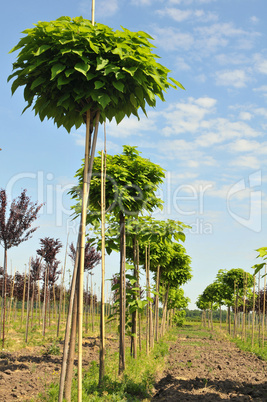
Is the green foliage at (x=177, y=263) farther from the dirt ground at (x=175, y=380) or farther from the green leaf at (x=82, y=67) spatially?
the green leaf at (x=82, y=67)

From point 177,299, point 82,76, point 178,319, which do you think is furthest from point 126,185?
point 178,319

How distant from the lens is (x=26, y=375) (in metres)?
7.45

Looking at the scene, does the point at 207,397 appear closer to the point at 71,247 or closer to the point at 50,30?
the point at 50,30

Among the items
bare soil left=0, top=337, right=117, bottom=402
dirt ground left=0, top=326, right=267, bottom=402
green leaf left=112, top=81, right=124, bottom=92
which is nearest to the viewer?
green leaf left=112, top=81, right=124, bottom=92

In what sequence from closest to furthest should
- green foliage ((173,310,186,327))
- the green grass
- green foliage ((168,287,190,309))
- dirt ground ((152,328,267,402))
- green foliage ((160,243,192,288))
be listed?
1. the green grass
2. dirt ground ((152,328,267,402))
3. green foliage ((160,243,192,288))
4. green foliage ((168,287,190,309))
5. green foliage ((173,310,186,327))

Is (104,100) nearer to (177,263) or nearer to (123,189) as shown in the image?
(123,189)

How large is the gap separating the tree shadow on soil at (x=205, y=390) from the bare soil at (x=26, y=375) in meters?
2.26

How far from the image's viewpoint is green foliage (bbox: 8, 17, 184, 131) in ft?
13.8

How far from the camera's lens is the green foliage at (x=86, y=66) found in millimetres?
4203

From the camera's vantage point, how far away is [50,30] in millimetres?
4188

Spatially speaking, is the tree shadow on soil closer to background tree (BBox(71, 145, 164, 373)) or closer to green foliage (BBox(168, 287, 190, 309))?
background tree (BBox(71, 145, 164, 373))

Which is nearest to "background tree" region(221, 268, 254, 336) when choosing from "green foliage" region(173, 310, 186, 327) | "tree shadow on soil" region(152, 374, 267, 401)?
"tree shadow on soil" region(152, 374, 267, 401)

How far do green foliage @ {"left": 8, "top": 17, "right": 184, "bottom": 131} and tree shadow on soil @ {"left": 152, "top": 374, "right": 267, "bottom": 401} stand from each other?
599 centimetres

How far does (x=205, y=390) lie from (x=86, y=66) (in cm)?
727
